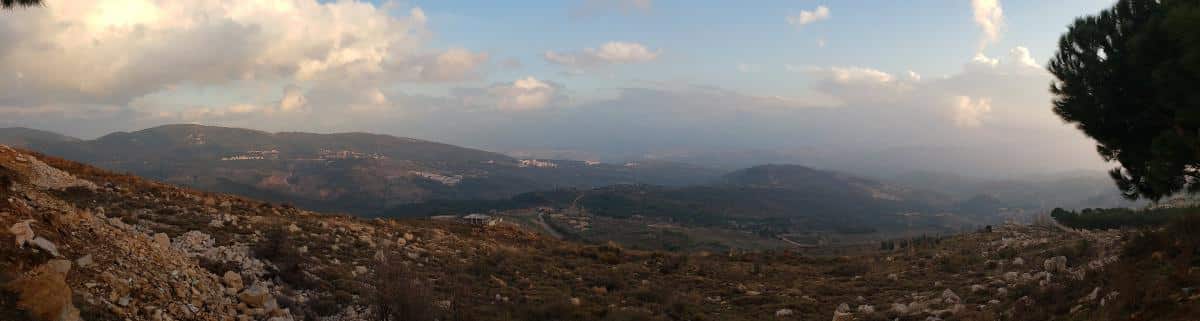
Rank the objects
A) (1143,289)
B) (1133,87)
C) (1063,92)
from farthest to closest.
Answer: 1. (1063,92)
2. (1133,87)
3. (1143,289)

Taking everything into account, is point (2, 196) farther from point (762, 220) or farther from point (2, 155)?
point (762, 220)

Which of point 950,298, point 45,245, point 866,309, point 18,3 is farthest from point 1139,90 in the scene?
point 18,3

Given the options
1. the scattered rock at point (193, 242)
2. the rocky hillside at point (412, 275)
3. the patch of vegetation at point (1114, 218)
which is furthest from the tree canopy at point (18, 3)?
the patch of vegetation at point (1114, 218)

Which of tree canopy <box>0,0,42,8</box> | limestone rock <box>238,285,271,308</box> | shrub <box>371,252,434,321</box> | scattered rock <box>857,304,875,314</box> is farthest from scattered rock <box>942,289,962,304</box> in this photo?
tree canopy <box>0,0,42,8</box>

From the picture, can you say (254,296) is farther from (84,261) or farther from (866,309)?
(866,309)

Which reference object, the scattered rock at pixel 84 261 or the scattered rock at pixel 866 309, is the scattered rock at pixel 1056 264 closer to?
the scattered rock at pixel 866 309

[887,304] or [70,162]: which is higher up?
[70,162]

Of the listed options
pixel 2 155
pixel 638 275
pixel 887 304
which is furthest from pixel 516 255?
pixel 2 155
